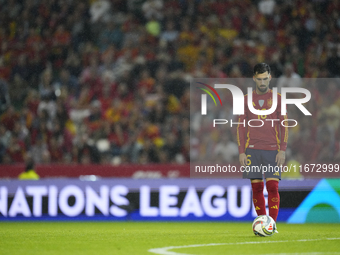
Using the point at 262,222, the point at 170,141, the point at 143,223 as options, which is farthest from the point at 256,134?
the point at 170,141

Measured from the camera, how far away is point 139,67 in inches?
530

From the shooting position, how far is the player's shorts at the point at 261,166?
626cm

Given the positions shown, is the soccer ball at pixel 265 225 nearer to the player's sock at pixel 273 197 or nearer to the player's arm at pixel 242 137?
the player's sock at pixel 273 197

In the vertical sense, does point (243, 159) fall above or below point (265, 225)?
above

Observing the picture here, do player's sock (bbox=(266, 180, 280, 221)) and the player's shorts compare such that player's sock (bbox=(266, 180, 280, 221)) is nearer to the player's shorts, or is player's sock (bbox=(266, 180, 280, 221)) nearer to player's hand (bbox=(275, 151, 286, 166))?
the player's shorts

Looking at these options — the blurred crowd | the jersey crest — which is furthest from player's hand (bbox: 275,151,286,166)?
the blurred crowd

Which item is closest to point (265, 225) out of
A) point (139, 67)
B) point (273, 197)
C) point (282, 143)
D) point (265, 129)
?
point (273, 197)

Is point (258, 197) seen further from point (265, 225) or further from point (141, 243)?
point (141, 243)

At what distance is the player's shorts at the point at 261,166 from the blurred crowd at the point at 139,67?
4.95 m

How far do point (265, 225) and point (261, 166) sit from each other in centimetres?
63

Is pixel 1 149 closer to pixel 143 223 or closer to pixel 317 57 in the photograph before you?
pixel 143 223

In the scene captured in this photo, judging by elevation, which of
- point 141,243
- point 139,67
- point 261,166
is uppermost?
point 139,67

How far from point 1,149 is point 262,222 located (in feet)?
26.1

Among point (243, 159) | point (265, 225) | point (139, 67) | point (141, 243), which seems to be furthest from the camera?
point (139, 67)
